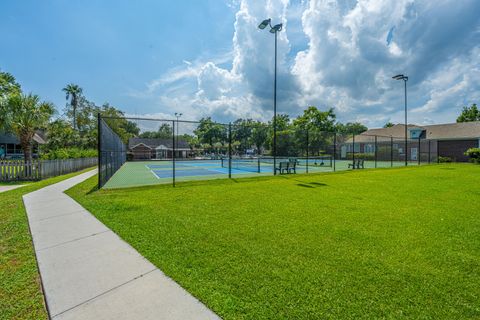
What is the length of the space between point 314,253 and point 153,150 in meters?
44.8

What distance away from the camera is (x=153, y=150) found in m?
44.6

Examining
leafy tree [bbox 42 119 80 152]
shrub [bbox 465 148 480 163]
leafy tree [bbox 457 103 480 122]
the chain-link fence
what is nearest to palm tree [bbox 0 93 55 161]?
the chain-link fence

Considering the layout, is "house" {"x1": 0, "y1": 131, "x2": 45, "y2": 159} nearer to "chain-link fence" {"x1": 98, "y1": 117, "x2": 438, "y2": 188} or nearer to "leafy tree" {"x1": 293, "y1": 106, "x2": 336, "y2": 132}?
"chain-link fence" {"x1": 98, "y1": 117, "x2": 438, "y2": 188}

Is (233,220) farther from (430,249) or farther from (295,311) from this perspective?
(430,249)

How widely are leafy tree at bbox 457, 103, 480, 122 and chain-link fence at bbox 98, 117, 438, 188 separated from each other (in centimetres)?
2560

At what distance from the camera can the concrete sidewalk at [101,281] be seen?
2.17 m

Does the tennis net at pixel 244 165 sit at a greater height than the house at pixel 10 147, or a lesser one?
lesser

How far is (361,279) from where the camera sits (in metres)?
2.67

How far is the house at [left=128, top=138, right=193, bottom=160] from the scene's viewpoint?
1567 inches

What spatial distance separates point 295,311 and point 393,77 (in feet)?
84.1

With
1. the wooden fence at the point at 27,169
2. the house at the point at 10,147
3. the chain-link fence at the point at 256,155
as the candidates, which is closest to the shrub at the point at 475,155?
the chain-link fence at the point at 256,155

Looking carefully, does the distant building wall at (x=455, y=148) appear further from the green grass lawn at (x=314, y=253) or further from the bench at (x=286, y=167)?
the green grass lawn at (x=314, y=253)

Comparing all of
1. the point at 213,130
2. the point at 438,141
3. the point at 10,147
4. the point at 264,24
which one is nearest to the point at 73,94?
the point at 10,147

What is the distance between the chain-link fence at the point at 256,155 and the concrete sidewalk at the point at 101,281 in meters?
5.47
